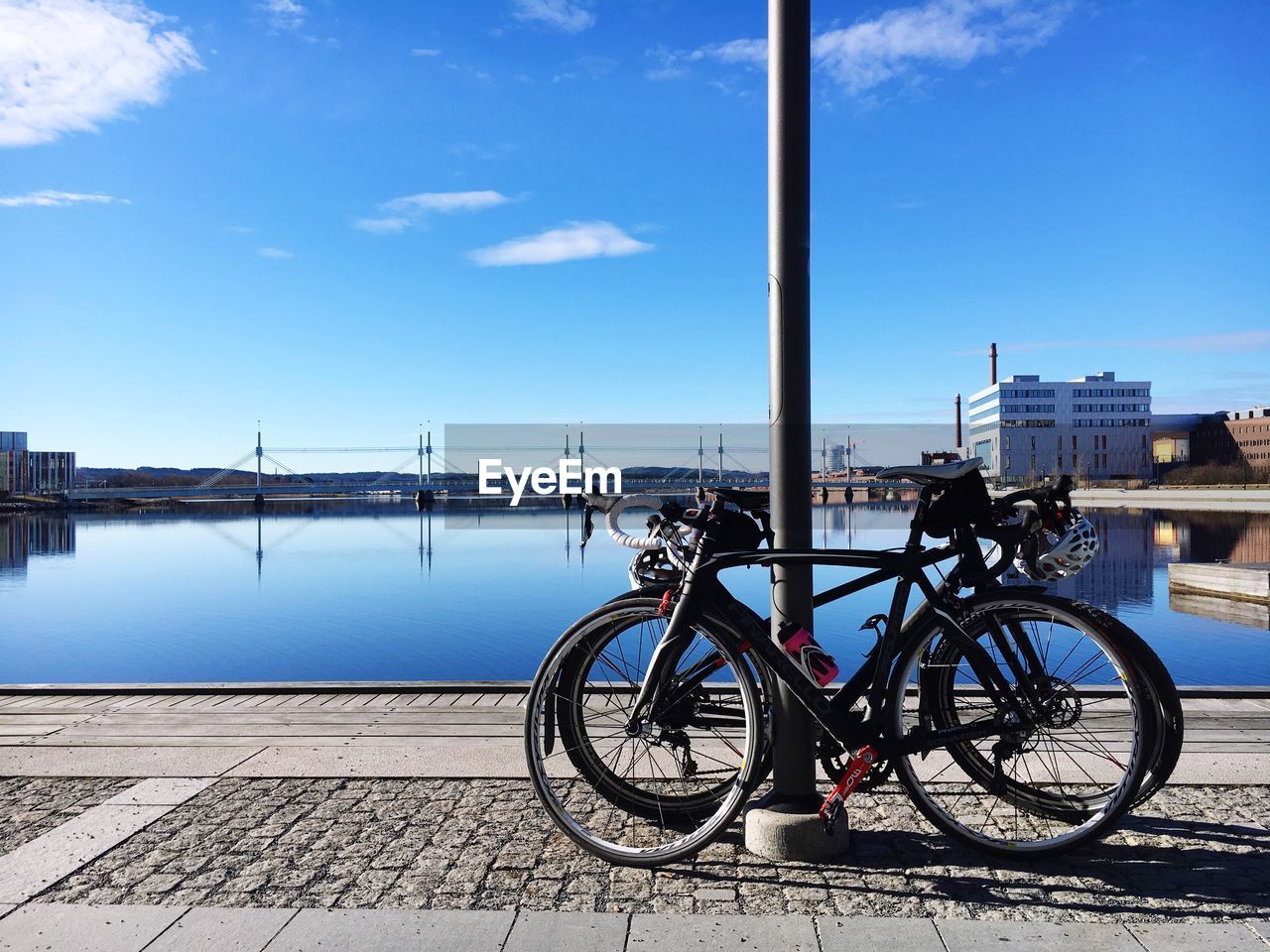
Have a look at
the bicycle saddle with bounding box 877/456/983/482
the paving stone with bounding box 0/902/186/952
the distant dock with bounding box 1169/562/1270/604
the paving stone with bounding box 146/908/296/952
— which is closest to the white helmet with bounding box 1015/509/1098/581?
the bicycle saddle with bounding box 877/456/983/482

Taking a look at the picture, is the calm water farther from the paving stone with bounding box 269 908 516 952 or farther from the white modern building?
the white modern building

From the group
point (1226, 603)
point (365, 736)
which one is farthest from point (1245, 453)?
point (365, 736)

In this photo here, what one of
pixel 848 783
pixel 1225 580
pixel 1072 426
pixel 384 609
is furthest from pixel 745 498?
pixel 1072 426

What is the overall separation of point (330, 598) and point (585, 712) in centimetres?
1493

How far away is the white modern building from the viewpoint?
111312mm

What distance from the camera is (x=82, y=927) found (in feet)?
8.83

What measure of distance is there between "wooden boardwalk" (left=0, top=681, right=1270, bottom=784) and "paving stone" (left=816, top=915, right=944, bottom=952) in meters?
1.79

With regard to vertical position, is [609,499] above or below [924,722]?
above

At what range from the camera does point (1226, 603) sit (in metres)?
14.0

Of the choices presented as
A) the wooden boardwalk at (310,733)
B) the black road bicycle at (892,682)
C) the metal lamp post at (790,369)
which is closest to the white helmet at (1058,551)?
the black road bicycle at (892,682)

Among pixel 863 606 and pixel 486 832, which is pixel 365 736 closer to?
pixel 486 832

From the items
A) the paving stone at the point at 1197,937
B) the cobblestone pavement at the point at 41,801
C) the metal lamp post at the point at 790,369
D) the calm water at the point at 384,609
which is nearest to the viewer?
the paving stone at the point at 1197,937

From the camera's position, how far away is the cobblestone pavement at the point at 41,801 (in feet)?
11.6

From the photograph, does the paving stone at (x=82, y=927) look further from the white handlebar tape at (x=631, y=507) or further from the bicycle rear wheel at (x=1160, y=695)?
the bicycle rear wheel at (x=1160, y=695)
